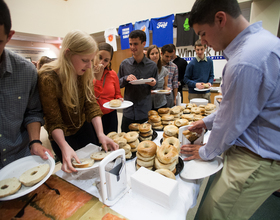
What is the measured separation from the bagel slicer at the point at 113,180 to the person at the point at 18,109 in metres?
0.48

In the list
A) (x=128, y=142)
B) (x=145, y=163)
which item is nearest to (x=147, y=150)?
(x=145, y=163)

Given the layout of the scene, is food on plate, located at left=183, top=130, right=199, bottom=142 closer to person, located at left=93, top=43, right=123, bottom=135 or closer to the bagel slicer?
the bagel slicer

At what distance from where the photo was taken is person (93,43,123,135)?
2320 millimetres

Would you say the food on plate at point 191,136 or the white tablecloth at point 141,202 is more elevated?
the food on plate at point 191,136

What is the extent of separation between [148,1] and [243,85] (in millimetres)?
5303

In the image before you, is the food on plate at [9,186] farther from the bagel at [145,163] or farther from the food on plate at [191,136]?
the food on plate at [191,136]

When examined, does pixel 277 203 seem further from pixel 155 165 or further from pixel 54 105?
pixel 54 105

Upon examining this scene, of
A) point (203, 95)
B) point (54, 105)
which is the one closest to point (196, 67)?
point (203, 95)

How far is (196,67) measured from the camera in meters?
3.70

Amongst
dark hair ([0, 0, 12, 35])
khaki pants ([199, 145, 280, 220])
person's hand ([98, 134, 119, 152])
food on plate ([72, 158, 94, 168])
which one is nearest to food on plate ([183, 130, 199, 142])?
khaki pants ([199, 145, 280, 220])

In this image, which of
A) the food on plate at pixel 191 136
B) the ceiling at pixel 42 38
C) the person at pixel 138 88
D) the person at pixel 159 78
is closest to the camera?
the food on plate at pixel 191 136

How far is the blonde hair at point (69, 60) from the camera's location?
125 cm

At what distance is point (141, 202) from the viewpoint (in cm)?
93

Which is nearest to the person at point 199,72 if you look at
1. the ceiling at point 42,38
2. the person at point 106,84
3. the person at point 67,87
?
the person at point 106,84
